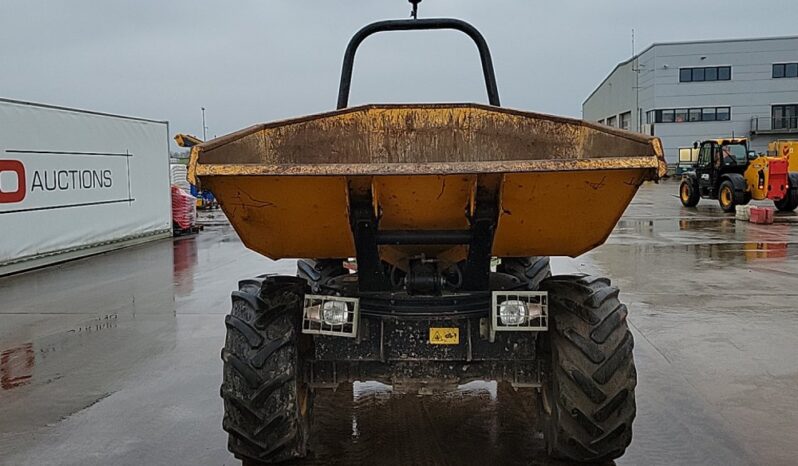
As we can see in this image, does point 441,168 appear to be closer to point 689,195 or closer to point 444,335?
point 444,335

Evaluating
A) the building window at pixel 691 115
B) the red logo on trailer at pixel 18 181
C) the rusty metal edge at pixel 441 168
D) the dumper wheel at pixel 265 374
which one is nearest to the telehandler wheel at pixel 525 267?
the dumper wheel at pixel 265 374

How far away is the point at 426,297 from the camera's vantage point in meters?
3.62

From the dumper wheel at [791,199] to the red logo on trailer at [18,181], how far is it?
19480mm

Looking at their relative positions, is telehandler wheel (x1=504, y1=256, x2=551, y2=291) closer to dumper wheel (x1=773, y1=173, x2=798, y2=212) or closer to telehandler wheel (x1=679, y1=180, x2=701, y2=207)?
dumper wheel (x1=773, y1=173, x2=798, y2=212)

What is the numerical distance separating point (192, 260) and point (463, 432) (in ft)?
30.9

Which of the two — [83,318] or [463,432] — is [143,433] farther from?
[83,318]

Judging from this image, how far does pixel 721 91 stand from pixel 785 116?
500cm

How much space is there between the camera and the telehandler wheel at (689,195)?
24.4m

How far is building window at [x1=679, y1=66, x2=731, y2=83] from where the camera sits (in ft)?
184

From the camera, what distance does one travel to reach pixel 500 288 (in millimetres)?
3852

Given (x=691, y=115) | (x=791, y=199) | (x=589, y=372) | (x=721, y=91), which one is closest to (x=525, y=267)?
(x=589, y=372)

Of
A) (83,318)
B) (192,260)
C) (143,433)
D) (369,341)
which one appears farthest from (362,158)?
(192,260)

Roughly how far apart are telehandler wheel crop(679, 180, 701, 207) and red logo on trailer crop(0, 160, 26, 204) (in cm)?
2014

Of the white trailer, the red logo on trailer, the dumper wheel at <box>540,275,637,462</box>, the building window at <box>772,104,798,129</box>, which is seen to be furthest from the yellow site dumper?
the building window at <box>772,104,798,129</box>
